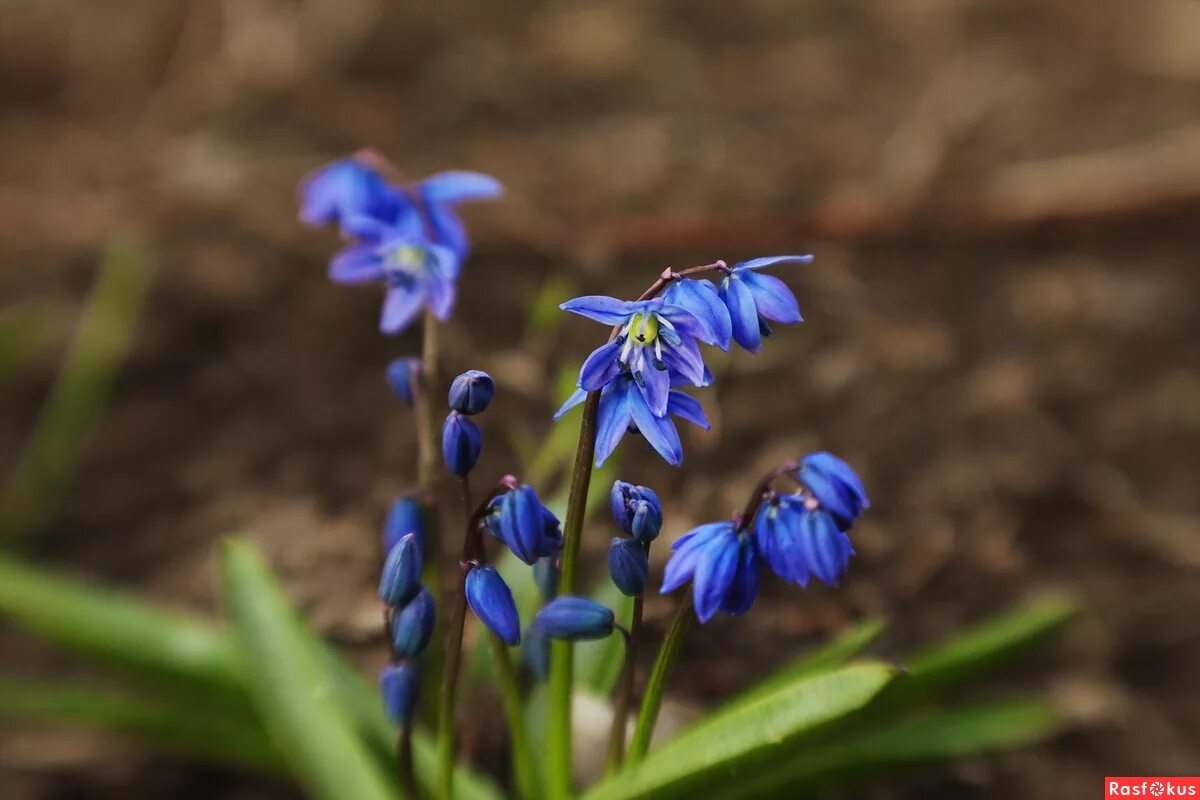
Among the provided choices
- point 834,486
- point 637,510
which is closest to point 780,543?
point 834,486

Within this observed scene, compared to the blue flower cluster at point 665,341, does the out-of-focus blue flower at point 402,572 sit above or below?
below

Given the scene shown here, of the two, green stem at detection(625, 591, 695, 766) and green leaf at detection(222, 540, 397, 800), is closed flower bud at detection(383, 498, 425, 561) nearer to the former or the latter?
green leaf at detection(222, 540, 397, 800)

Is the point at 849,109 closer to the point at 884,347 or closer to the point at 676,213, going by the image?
the point at 676,213

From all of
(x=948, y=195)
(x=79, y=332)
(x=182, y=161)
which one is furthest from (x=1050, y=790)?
(x=182, y=161)

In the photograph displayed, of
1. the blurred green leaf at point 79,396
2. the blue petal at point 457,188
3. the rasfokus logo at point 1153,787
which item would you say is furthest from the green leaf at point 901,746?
the blurred green leaf at point 79,396

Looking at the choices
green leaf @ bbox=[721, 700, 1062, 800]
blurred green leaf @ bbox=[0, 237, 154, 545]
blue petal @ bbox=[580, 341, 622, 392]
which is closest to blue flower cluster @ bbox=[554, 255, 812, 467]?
blue petal @ bbox=[580, 341, 622, 392]

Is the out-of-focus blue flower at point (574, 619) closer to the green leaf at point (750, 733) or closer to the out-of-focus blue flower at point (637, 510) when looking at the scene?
the out-of-focus blue flower at point (637, 510)
